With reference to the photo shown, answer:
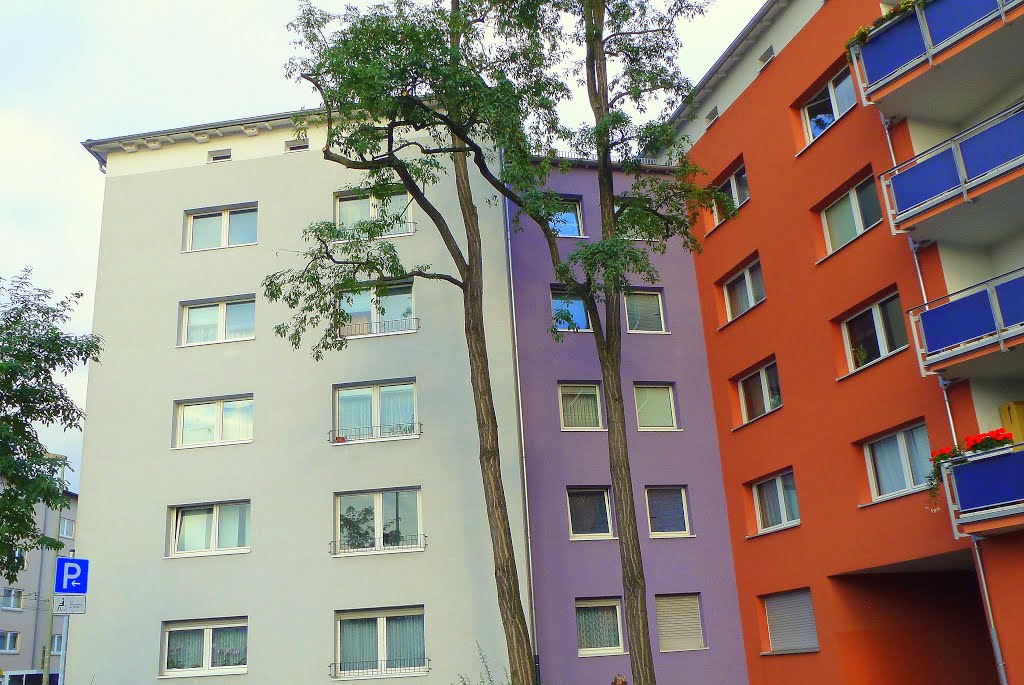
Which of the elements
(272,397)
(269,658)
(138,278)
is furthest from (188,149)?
(269,658)

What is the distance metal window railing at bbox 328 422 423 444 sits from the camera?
70.4 feet

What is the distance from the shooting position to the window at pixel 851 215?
1831 centimetres

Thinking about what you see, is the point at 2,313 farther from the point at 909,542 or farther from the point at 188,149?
the point at 909,542

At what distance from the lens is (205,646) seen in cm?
2033

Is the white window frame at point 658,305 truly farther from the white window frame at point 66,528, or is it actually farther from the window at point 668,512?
the white window frame at point 66,528

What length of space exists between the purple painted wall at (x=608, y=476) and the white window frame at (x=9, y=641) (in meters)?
36.5

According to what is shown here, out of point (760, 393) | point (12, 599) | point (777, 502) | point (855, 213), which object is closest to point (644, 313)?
point (760, 393)

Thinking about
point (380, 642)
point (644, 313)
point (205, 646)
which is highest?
point (644, 313)

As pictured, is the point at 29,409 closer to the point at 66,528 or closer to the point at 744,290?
the point at 744,290

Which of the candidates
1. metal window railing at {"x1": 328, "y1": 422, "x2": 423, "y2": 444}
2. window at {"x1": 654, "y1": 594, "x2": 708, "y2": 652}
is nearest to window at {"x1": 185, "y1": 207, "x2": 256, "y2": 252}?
metal window railing at {"x1": 328, "y1": 422, "x2": 423, "y2": 444}

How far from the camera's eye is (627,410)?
22.7m

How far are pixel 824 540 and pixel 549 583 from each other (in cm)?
595

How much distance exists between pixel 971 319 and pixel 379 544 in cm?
1287

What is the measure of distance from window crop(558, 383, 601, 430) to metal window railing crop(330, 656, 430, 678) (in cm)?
640
